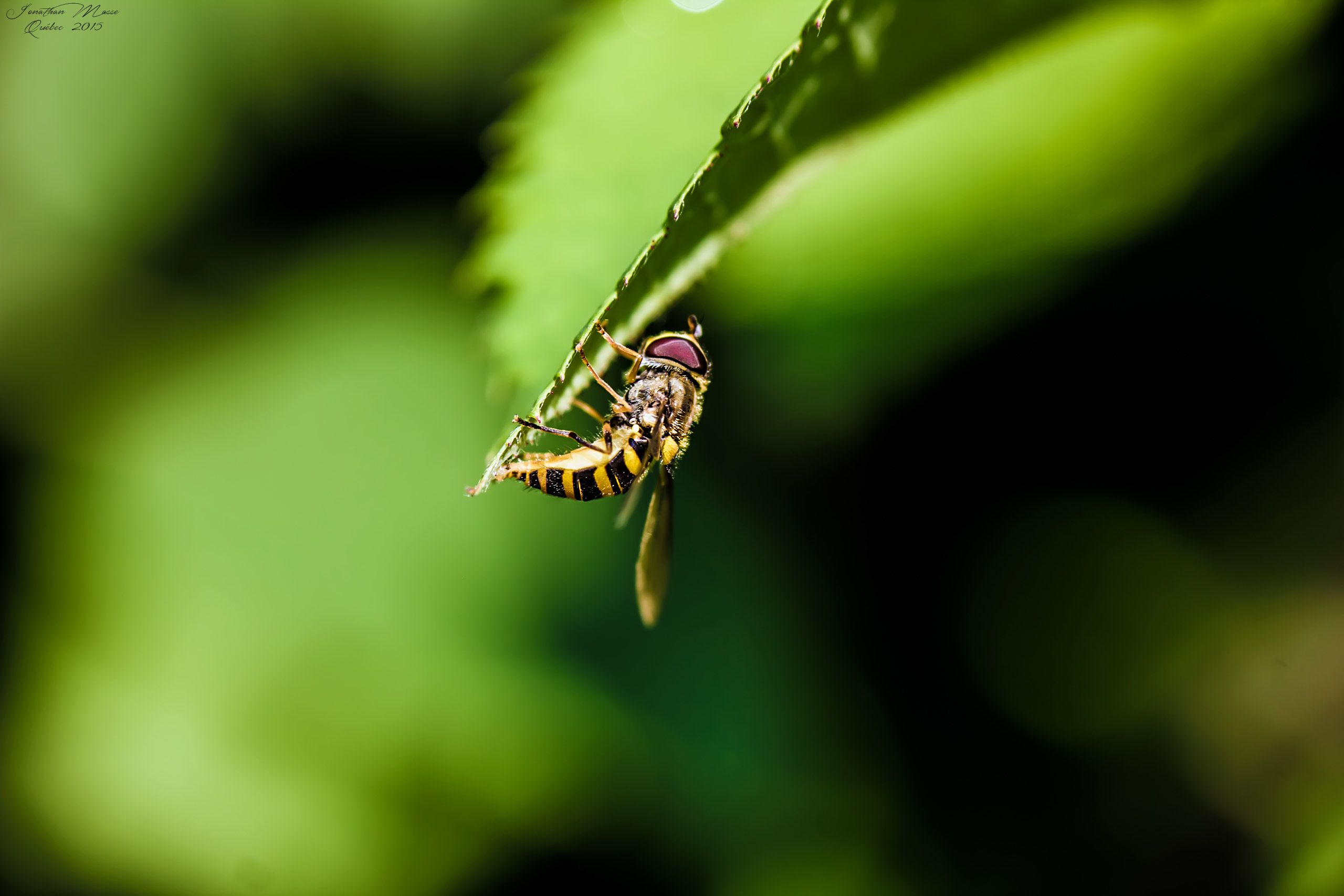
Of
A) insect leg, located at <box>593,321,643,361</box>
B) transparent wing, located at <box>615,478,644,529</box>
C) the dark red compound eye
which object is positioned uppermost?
the dark red compound eye

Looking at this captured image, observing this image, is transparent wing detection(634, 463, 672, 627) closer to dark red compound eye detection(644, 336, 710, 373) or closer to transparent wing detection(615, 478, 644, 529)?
transparent wing detection(615, 478, 644, 529)

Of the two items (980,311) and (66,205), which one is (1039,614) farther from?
(66,205)

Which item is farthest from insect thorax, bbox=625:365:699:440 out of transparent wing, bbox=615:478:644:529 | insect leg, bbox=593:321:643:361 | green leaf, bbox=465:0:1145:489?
green leaf, bbox=465:0:1145:489

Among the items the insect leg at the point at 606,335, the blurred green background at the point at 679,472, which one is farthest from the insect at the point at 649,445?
the insect leg at the point at 606,335

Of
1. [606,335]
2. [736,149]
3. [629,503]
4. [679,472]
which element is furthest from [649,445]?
[736,149]

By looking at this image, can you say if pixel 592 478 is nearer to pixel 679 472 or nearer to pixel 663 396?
pixel 663 396

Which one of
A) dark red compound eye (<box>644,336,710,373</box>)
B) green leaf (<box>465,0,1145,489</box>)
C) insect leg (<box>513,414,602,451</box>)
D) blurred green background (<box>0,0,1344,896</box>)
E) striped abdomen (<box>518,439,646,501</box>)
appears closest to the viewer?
green leaf (<box>465,0,1145,489</box>)

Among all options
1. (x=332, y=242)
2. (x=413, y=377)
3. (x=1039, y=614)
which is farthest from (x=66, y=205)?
(x=1039, y=614)
